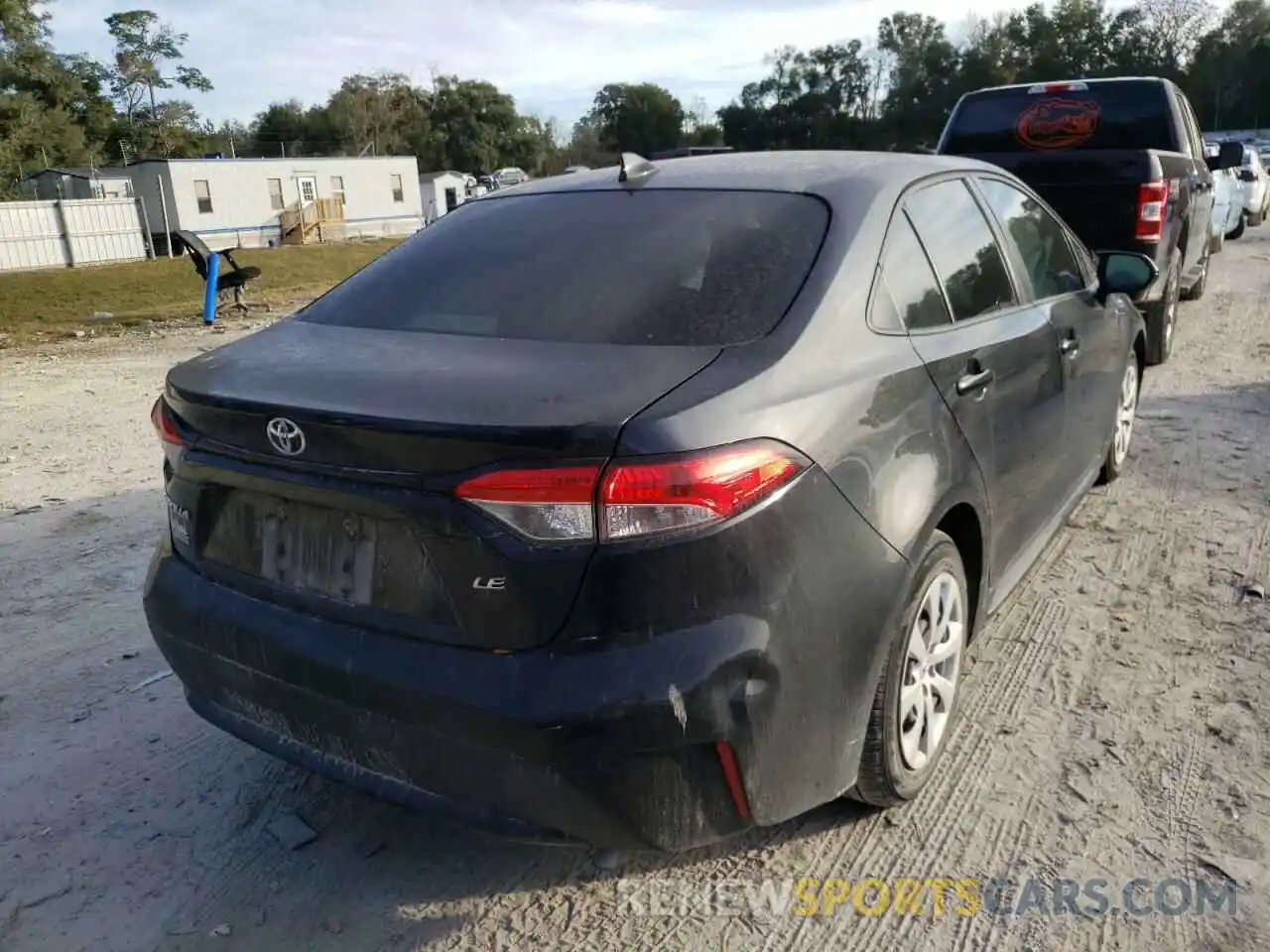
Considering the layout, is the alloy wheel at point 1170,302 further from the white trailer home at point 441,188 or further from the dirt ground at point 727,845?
the white trailer home at point 441,188

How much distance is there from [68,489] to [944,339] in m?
5.15

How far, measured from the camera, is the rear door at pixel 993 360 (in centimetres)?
291

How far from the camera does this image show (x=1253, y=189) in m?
18.2

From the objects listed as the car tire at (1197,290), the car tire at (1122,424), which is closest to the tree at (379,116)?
the car tire at (1197,290)

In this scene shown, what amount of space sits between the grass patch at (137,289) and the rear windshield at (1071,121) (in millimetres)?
10977

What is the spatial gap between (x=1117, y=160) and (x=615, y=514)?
669 centimetres

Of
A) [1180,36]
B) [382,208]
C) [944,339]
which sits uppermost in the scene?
[1180,36]

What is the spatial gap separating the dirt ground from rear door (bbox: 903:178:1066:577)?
0.56 m

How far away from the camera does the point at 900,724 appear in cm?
266

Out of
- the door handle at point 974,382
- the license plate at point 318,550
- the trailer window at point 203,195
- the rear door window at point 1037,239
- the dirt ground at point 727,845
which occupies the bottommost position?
the trailer window at point 203,195

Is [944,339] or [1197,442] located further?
[1197,442]

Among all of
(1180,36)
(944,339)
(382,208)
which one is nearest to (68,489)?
(944,339)

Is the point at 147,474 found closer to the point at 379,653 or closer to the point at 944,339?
the point at 379,653

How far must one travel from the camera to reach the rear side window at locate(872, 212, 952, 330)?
8.89 feet
